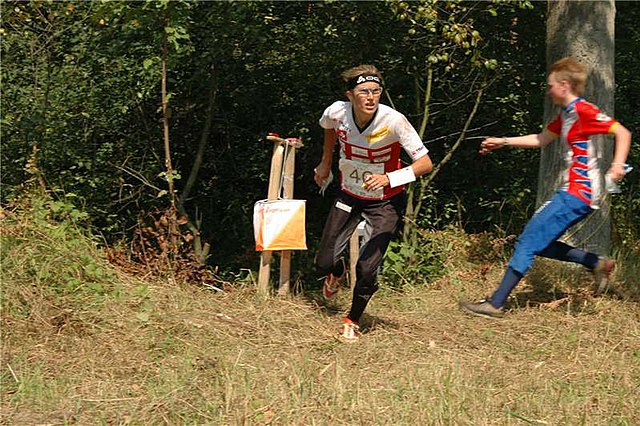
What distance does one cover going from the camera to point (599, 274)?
6832 millimetres

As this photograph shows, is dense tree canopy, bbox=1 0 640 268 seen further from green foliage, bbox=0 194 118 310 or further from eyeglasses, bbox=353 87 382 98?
eyeglasses, bbox=353 87 382 98

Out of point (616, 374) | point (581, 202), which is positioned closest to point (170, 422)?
point (616, 374)

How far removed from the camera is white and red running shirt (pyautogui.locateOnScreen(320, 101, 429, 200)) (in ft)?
21.7

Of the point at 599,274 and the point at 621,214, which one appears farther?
the point at 621,214

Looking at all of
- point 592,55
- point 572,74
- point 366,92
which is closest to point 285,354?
point 366,92

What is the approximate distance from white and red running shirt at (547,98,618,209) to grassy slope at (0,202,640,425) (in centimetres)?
104

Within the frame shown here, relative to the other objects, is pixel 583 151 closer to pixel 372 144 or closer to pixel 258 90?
pixel 372 144

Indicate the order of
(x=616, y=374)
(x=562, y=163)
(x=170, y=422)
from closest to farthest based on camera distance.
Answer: (x=170, y=422) < (x=616, y=374) < (x=562, y=163)

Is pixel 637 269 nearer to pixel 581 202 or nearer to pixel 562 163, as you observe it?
pixel 562 163

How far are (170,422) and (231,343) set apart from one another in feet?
4.54

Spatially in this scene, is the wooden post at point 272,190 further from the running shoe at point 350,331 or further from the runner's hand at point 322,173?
the running shoe at point 350,331

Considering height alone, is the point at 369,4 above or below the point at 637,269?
above

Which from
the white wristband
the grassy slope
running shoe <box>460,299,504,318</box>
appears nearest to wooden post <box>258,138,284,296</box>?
the grassy slope

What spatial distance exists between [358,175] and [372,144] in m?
0.28
